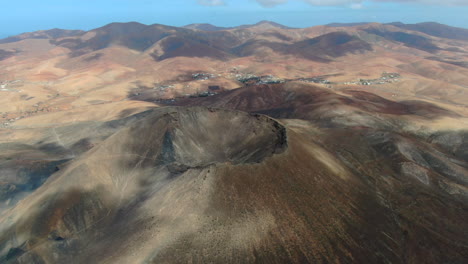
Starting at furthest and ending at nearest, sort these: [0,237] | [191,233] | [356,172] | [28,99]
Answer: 1. [28,99]
2. [356,172]
3. [0,237]
4. [191,233]

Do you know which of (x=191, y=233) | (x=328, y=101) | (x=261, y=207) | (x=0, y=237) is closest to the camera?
(x=191, y=233)

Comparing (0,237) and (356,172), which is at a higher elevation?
(356,172)

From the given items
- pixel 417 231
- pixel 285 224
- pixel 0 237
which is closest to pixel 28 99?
pixel 0 237

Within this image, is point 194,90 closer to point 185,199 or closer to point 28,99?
point 28,99

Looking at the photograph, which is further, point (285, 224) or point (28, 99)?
point (28, 99)

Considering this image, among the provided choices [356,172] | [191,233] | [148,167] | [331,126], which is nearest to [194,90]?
[331,126]

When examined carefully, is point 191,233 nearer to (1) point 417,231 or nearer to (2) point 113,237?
(2) point 113,237

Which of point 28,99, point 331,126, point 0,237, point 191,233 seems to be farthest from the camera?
point 28,99

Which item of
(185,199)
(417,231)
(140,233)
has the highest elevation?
(185,199)

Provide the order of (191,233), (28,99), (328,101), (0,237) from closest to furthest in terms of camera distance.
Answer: (191,233) < (0,237) < (328,101) < (28,99)
